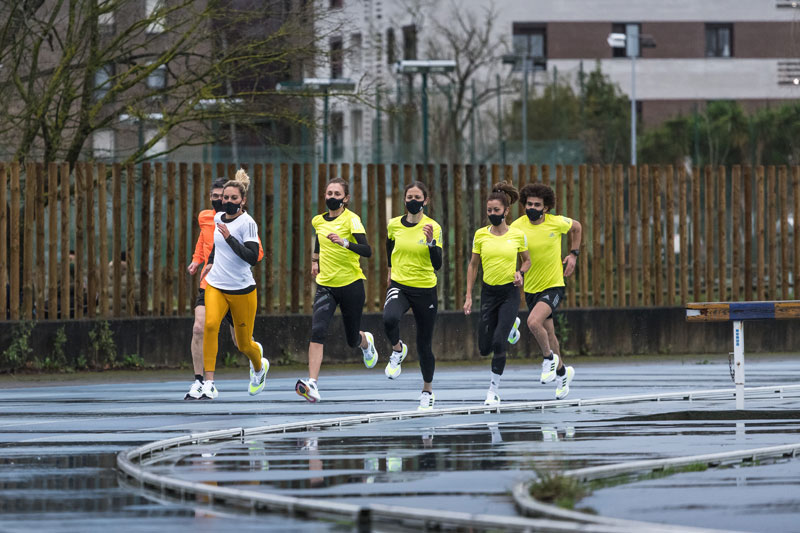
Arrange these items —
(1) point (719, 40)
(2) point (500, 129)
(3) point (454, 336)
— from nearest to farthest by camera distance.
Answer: (3) point (454, 336), (2) point (500, 129), (1) point (719, 40)

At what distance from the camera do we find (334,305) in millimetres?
14234

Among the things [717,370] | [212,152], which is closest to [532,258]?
[717,370]

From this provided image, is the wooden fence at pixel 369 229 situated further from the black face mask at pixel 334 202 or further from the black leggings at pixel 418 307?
the black leggings at pixel 418 307

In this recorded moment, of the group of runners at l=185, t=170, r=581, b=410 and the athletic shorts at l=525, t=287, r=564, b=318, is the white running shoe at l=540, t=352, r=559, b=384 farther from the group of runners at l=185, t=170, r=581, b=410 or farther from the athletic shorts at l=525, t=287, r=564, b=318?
the athletic shorts at l=525, t=287, r=564, b=318

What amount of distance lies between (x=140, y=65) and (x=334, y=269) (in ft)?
23.0

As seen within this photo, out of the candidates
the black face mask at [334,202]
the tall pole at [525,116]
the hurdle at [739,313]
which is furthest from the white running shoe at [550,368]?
the tall pole at [525,116]

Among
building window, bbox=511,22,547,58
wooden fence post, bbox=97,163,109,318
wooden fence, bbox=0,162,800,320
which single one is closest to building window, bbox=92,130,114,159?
wooden fence, bbox=0,162,800,320

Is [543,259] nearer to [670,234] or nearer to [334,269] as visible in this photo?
[334,269]

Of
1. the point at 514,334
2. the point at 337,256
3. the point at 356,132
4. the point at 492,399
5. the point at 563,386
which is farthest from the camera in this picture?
the point at 356,132

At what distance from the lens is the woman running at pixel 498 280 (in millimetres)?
13672

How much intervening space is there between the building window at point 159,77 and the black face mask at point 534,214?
281 inches

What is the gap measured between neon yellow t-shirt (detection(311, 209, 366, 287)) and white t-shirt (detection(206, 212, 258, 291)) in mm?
640

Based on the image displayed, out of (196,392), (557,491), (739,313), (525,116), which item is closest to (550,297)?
(739,313)

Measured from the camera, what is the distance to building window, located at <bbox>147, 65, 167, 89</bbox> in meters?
20.8
